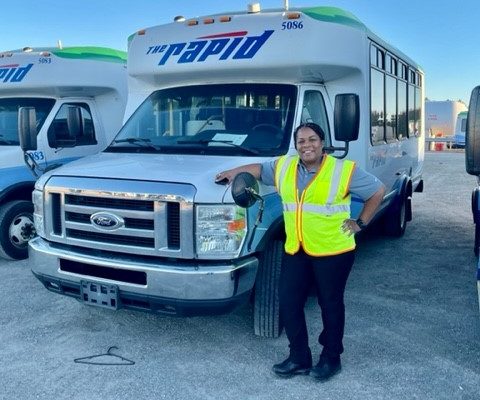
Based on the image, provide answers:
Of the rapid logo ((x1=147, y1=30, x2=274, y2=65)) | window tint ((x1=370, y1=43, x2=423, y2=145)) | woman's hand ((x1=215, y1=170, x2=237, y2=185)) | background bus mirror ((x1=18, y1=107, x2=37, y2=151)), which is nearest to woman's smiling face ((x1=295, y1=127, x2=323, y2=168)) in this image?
woman's hand ((x1=215, y1=170, x2=237, y2=185))

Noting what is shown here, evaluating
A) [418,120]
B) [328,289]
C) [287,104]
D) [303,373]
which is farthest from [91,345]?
[418,120]

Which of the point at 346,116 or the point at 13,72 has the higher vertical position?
the point at 13,72

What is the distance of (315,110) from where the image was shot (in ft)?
16.3

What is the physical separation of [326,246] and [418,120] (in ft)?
22.2

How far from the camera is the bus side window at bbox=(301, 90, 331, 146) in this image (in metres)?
4.81

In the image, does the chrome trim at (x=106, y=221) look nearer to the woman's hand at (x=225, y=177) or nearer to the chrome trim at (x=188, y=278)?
the chrome trim at (x=188, y=278)

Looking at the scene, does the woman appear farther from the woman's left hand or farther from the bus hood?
the bus hood

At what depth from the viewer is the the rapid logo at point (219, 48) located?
4.81 metres

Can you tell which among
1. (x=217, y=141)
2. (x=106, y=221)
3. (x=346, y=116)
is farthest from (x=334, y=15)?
(x=106, y=221)

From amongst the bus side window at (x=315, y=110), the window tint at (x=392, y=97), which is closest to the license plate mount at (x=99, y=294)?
the bus side window at (x=315, y=110)

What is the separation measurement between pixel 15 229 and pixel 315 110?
13.6 feet

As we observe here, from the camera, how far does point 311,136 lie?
11.6ft

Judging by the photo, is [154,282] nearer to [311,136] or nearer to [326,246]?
[326,246]

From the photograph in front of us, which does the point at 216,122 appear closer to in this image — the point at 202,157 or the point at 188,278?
the point at 202,157
